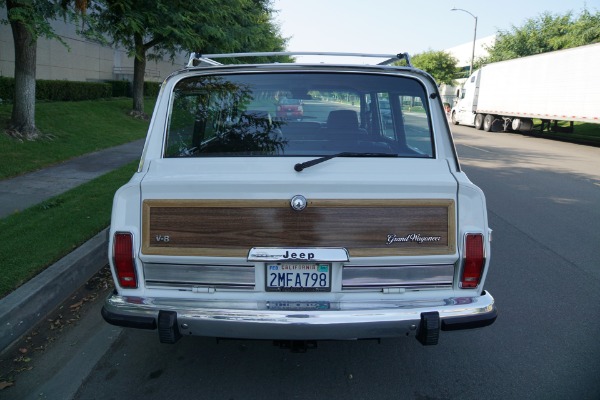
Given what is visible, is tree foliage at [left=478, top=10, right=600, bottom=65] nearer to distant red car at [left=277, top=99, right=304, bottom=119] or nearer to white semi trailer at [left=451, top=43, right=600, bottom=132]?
white semi trailer at [left=451, top=43, right=600, bottom=132]

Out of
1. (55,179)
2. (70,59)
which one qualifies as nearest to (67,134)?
(55,179)

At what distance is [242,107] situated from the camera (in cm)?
364

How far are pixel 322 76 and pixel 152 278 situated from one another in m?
1.78

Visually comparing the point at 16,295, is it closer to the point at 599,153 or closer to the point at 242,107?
the point at 242,107

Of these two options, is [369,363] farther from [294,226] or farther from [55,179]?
[55,179]

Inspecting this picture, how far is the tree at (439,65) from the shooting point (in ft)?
177

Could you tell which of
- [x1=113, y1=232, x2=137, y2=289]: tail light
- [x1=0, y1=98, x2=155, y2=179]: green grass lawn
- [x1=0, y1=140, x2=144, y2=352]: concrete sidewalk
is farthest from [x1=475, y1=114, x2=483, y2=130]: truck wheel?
[x1=113, y1=232, x2=137, y2=289]: tail light

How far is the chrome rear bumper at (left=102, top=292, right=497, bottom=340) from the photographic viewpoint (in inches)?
108

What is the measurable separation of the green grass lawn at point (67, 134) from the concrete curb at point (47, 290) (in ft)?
15.3

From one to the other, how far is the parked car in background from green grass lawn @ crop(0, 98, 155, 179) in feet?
23.6

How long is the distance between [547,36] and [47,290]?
38.2 m

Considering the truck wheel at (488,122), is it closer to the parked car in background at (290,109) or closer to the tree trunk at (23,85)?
the tree trunk at (23,85)

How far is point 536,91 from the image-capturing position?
78.0 ft

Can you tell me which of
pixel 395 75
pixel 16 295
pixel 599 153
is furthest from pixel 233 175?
pixel 599 153
